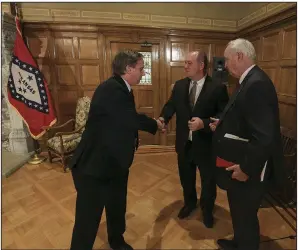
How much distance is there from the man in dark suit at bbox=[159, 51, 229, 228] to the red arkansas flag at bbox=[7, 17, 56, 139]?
221cm

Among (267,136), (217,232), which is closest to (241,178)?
(267,136)

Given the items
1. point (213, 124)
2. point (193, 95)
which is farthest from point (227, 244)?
point (193, 95)

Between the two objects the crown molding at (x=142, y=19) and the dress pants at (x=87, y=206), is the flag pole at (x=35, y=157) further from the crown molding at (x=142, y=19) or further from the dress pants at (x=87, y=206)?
the dress pants at (x=87, y=206)

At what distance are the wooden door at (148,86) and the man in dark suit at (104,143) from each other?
2.93 metres

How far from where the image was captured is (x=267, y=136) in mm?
1198

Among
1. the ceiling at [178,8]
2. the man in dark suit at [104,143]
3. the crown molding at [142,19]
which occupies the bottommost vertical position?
the man in dark suit at [104,143]

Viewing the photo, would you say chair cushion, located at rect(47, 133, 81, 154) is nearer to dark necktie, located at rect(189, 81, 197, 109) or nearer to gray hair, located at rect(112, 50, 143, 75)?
dark necktie, located at rect(189, 81, 197, 109)

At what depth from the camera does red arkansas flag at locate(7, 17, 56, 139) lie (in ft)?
10.8

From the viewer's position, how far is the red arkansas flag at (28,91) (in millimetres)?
3299

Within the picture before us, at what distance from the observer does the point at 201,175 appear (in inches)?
82.1

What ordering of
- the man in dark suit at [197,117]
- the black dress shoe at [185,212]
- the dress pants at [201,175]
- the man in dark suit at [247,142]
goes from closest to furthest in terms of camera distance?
the man in dark suit at [247,142] → the man in dark suit at [197,117] → the dress pants at [201,175] → the black dress shoe at [185,212]

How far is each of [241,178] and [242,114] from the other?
38cm

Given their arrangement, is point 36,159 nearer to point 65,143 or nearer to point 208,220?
point 65,143

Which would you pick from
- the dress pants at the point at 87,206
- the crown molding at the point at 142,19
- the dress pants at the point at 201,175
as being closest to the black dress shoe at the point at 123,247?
the dress pants at the point at 87,206
